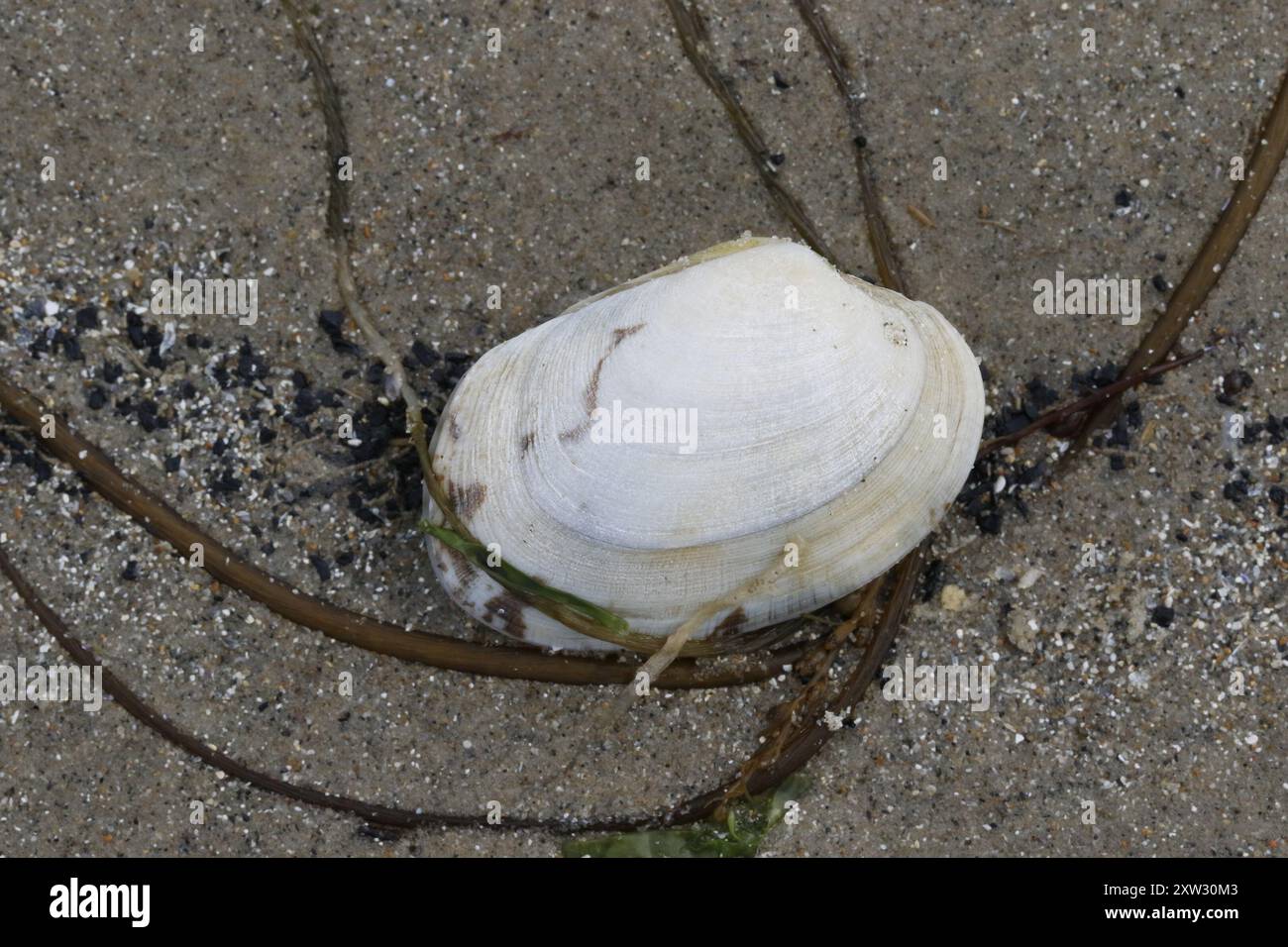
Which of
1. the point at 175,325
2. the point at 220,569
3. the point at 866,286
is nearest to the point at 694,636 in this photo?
the point at 866,286

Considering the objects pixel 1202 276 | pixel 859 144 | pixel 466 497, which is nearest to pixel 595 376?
pixel 466 497

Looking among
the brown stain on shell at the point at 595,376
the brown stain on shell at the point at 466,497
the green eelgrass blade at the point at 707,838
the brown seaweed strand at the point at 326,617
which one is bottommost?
the green eelgrass blade at the point at 707,838

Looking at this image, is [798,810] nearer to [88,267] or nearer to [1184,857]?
[1184,857]

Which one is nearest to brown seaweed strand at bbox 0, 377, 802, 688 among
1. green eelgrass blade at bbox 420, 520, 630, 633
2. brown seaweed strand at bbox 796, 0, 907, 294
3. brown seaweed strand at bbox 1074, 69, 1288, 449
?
green eelgrass blade at bbox 420, 520, 630, 633

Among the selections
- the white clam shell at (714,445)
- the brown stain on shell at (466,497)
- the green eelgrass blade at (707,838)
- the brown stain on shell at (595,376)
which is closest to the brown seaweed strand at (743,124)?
the white clam shell at (714,445)

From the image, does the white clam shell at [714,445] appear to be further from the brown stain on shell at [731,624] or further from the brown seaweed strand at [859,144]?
the brown seaweed strand at [859,144]

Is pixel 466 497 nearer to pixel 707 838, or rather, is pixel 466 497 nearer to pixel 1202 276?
pixel 707 838
